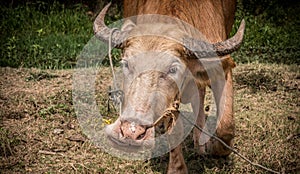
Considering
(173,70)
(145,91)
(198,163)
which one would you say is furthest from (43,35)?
(145,91)

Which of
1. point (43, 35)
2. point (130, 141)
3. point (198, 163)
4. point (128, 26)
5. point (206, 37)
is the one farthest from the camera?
point (43, 35)

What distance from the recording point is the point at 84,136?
509 cm

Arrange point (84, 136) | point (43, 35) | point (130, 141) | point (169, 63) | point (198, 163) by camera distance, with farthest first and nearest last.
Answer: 1. point (43, 35)
2. point (84, 136)
3. point (198, 163)
4. point (169, 63)
5. point (130, 141)

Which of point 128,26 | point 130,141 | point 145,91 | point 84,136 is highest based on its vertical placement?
point 128,26

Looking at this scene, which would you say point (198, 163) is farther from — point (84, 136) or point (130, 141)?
point (130, 141)

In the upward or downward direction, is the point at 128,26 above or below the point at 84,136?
above

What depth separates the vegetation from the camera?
8.41 meters

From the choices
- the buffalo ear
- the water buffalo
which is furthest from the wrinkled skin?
the buffalo ear

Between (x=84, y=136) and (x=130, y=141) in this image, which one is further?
(x=84, y=136)

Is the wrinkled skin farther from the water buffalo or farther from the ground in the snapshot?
the ground

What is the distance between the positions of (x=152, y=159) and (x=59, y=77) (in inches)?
95.5

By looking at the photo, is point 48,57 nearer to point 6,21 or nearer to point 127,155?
point 6,21

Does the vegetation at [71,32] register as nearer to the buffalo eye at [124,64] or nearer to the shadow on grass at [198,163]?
the shadow on grass at [198,163]

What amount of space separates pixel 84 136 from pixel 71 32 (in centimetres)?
541
